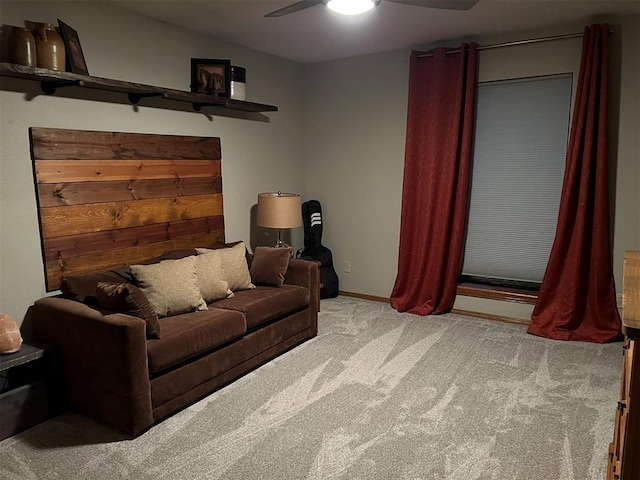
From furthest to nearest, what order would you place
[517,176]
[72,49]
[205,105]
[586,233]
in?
1. [517,176]
2. [205,105]
3. [586,233]
4. [72,49]

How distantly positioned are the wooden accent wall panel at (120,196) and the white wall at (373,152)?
1423 millimetres

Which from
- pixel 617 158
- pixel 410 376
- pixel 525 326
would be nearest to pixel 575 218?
pixel 617 158

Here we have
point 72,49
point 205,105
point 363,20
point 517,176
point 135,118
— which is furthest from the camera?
point 517,176

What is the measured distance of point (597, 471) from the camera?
2205 millimetres

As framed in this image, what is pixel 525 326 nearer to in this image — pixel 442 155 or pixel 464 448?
pixel 442 155

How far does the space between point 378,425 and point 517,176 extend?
8.87 ft

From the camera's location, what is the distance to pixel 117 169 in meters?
3.37

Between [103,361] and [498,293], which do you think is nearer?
[103,361]

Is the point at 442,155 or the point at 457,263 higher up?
the point at 442,155

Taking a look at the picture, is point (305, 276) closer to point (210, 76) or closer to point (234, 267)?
point (234, 267)

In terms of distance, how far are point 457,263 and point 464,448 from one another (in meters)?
2.24

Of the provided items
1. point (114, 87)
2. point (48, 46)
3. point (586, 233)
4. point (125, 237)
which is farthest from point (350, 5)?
point (586, 233)

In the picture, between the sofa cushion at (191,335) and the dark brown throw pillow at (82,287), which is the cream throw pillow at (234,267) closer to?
the sofa cushion at (191,335)

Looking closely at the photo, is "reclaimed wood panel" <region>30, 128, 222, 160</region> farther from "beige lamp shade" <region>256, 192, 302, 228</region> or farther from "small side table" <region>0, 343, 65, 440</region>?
"small side table" <region>0, 343, 65, 440</region>
